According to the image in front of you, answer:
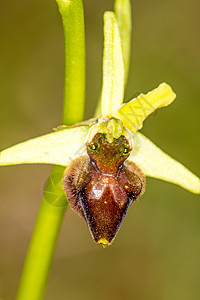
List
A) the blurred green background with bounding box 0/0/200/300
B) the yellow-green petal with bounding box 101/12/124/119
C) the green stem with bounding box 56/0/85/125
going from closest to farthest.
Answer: the green stem with bounding box 56/0/85/125 < the yellow-green petal with bounding box 101/12/124/119 < the blurred green background with bounding box 0/0/200/300

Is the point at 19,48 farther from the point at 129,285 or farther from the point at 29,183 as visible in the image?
the point at 129,285

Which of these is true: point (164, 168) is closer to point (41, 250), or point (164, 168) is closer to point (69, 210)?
point (41, 250)

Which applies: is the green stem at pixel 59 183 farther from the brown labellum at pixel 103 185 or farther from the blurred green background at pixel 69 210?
the blurred green background at pixel 69 210

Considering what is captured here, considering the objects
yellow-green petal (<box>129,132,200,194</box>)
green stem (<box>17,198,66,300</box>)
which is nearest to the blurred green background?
green stem (<box>17,198,66,300</box>)

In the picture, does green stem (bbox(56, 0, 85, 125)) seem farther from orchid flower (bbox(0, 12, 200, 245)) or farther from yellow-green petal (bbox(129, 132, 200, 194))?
yellow-green petal (bbox(129, 132, 200, 194))

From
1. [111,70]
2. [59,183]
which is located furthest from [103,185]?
[111,70]

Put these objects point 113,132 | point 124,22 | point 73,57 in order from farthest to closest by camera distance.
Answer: point 124,22 < point 113,132 < point 73,57

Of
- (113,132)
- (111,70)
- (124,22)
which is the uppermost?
(124,22)

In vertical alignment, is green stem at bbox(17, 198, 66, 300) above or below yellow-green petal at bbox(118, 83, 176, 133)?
below
